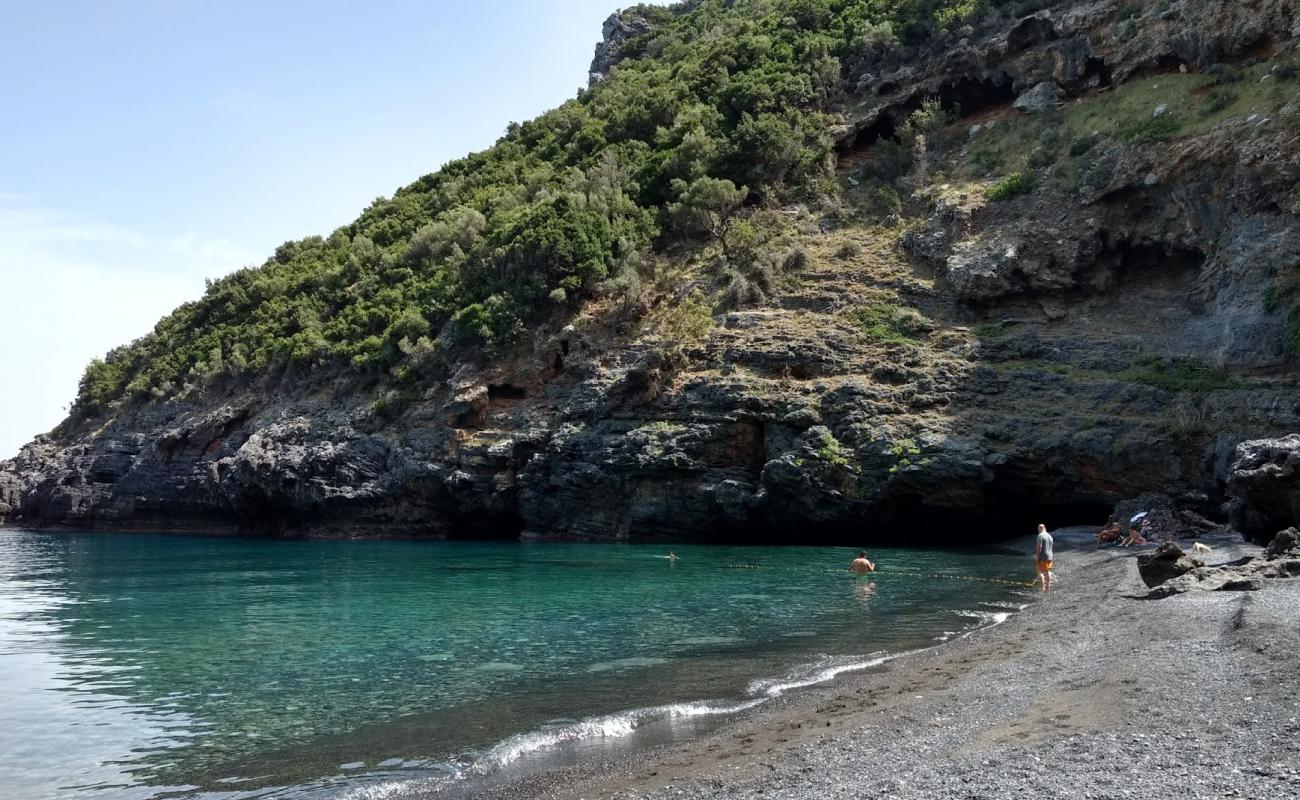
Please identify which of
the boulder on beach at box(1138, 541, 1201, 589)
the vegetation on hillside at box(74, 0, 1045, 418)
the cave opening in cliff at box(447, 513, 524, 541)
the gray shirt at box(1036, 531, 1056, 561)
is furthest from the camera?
the vegetation on hillside at box(74, 0, 1045, 418)

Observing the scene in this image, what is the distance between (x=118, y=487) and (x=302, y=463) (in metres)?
20.1

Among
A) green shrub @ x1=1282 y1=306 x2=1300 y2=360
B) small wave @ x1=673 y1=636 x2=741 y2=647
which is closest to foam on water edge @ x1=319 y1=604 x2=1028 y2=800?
small wave @ x1=673 y1=636 x2=741 y2=647

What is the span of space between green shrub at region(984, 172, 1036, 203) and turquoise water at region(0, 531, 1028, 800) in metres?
22.0

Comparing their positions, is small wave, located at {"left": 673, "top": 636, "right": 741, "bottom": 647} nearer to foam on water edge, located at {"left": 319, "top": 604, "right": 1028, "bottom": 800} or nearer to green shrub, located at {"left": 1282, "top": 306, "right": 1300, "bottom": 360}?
foam on water edge, located at {"left": 319, "top": 604, "right": 1028, "bottom": 800}

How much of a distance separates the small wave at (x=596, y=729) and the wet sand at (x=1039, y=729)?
669 mm

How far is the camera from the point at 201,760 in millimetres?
10914

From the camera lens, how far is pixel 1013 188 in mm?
46250

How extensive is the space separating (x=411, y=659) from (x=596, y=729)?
6.61 metres

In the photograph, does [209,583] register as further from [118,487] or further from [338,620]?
[118,487]

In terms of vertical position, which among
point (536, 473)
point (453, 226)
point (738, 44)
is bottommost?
point (536, 473)

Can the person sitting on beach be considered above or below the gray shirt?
below

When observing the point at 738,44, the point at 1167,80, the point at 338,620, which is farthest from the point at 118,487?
the point at 1167,80

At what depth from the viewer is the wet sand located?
743cm

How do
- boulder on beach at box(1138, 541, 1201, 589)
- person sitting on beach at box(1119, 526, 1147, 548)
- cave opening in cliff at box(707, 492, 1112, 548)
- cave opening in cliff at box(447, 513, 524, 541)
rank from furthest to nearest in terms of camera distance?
cave opening in cliff at box(447, 513, 524, 541), cave opening in cliff at box(707, 492, 1112, 548), person sitting on beach at box(1119, 526, 1147, 548), boulder on beach at box(1138, 541, 1201, 589)
